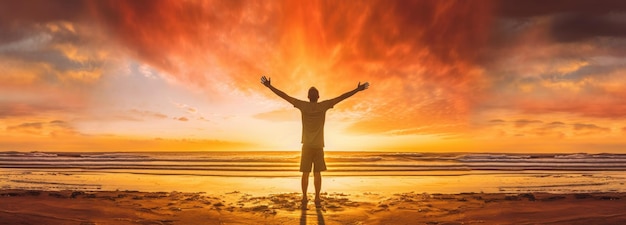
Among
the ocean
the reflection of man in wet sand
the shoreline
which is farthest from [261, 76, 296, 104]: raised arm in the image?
the ocean

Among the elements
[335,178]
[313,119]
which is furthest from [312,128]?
[335,178]

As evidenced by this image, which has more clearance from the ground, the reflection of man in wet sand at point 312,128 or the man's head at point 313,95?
the man's head at point 313,95

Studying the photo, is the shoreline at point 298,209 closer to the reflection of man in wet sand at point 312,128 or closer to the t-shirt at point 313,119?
the reflection of man in wet sand at point 312,128

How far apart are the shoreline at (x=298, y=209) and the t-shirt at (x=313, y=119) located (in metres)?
1.34

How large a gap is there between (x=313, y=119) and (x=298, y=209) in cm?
188

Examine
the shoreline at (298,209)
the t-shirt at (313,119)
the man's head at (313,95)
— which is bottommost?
the shoreline at (298,209)

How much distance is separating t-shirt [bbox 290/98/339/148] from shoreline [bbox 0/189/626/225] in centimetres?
134

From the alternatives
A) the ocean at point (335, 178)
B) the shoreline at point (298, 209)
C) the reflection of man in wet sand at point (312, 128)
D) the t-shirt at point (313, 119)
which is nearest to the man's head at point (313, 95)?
the reflection of man in wet sand at point (312, 128)

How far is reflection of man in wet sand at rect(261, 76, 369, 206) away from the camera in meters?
9.13

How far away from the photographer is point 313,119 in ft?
30.0

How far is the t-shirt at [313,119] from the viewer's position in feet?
30.0

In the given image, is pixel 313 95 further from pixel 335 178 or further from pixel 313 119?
pixel 335 178

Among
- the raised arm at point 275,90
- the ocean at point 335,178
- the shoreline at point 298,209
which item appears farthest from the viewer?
the ocean at point 335,178

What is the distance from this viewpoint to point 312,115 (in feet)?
30.0
